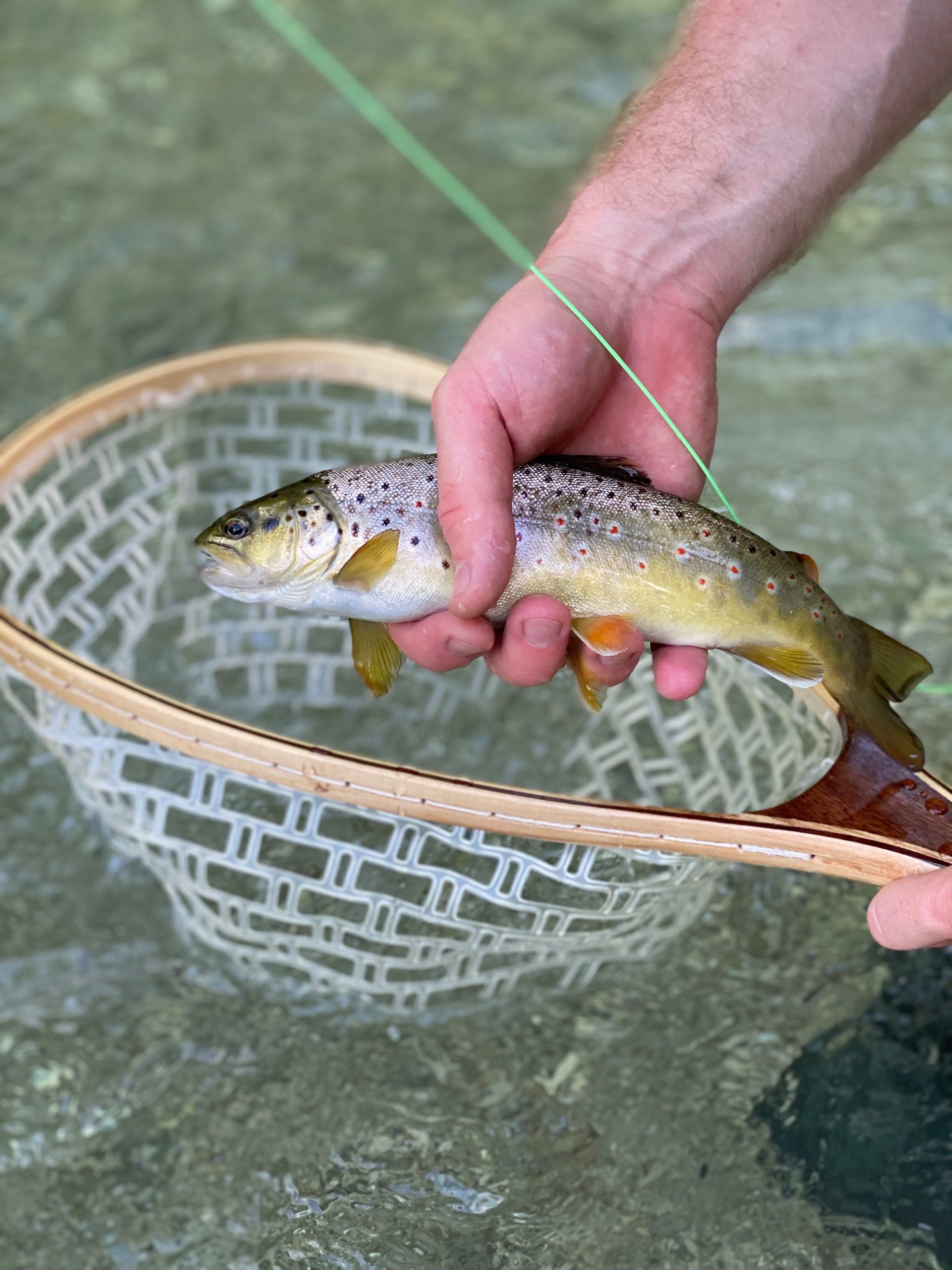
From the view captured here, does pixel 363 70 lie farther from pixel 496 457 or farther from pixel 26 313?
pixel 496 457

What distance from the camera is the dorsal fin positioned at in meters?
1.69

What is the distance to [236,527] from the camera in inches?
64.4

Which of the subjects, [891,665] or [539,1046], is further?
[539,1046]

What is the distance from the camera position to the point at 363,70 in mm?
4801

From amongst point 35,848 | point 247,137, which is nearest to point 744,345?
point 247,137

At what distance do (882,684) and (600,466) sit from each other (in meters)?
0.48

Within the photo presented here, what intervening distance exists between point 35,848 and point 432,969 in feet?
2.63

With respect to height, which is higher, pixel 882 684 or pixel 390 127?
pixel 882 684

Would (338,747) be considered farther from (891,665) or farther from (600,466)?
(891,665)

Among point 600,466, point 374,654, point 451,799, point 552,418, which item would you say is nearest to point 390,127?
point 552,418

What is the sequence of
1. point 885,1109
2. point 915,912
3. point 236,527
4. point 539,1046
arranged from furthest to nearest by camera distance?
point 539,1046 < point 885,1109 < point 236,527 < point 915,912

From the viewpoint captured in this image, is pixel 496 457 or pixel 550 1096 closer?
pixel 496 457

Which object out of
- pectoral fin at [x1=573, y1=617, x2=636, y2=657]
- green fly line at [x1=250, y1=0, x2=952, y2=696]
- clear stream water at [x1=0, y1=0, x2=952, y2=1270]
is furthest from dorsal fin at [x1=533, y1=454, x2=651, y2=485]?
green fly line at [x1=250, y1=0, x2=952, y2=696]

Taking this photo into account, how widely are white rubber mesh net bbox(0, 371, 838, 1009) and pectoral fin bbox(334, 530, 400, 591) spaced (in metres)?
0.32
